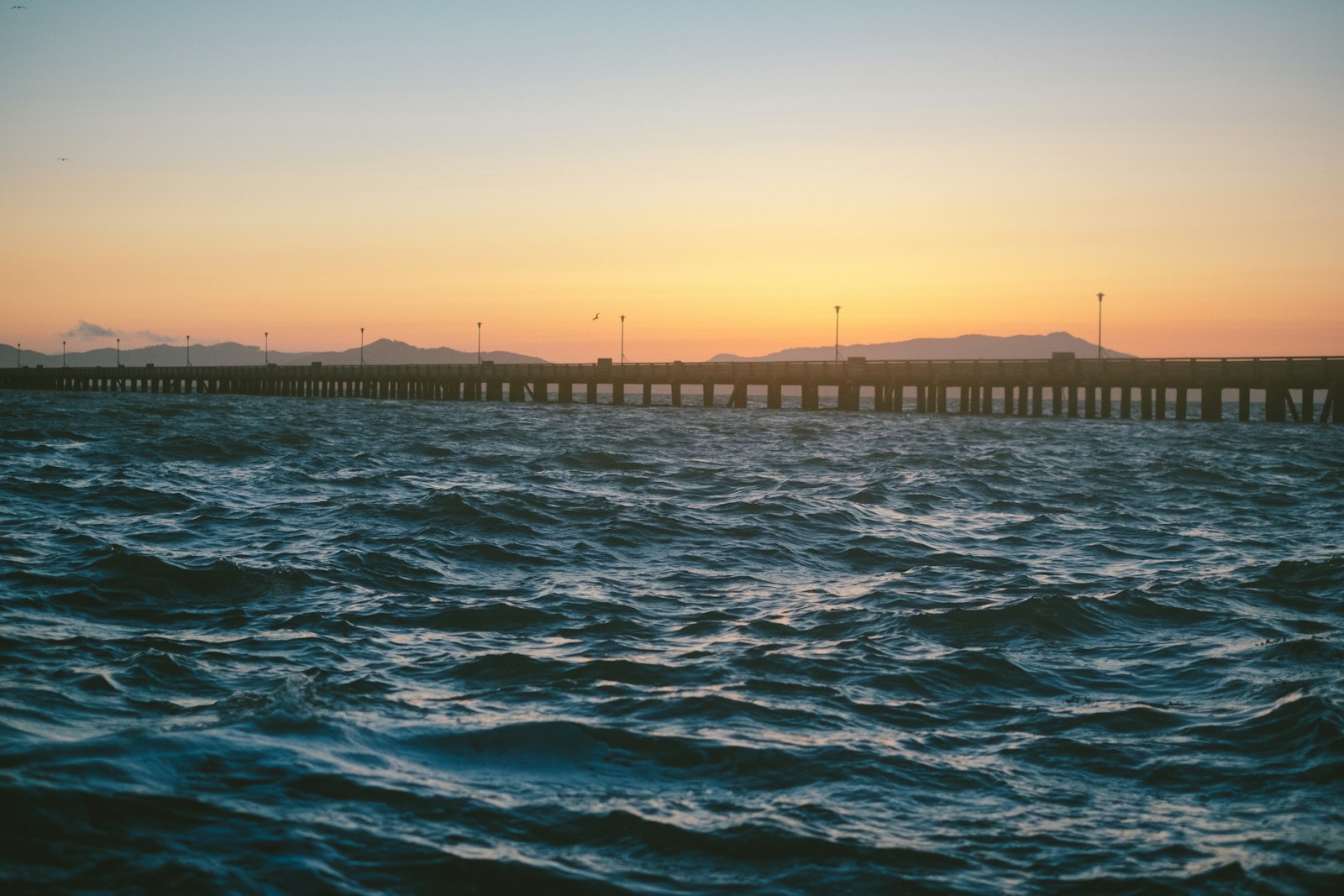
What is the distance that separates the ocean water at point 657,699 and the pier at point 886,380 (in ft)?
136

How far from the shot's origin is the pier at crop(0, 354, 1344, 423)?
57.8m

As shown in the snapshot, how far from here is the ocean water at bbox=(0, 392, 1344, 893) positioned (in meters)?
5.38

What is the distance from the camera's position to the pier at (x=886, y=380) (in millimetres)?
57750

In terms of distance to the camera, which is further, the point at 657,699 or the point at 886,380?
the point at 886,380

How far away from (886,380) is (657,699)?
6603 centimetres

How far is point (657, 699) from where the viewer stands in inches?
316

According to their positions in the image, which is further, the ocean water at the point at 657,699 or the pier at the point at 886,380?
the pier at the point at 886,380

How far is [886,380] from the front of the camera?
72.4 metres

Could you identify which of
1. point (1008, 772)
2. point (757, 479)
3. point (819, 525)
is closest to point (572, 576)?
point (819, 525)

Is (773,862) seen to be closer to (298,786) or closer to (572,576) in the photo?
(298,786)

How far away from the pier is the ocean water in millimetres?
41510

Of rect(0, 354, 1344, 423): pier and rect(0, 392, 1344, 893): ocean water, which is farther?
rect(0, 354, 1344, 423): pier

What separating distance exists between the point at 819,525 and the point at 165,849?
1357cm

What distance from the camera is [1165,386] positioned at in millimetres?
59750
